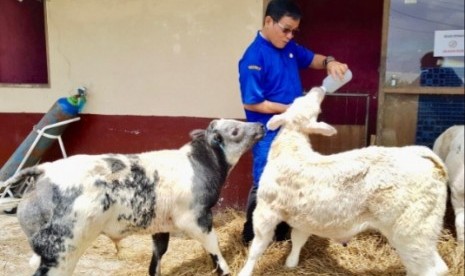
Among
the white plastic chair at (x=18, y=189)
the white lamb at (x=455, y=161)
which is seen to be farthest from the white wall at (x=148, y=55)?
the white lamb at (x=455, y=161)

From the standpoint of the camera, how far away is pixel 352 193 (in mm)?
3086

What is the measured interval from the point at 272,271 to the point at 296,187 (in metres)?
0.94

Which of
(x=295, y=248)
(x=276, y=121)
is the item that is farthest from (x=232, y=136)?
(x=295, y=248)

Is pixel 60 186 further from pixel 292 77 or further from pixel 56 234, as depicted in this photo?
pixel 292 77

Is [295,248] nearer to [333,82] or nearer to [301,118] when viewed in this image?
[301,118]

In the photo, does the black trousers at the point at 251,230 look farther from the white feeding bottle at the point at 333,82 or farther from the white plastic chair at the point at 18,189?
the white plastic chair at the point at 18,189

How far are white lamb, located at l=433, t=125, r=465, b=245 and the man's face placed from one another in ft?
4.63

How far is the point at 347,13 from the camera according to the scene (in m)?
5.04

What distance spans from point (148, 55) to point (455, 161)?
3659 mm

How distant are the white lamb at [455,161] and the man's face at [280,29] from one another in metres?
1.41

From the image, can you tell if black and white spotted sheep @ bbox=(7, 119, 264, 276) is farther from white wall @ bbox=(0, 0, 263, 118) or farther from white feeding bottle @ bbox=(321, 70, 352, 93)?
white wall @ bbox=(0, 0, 263, 118)

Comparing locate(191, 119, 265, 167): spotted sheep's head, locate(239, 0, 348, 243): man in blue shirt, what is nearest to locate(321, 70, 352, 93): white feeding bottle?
locate(239, 0, 348, 243): man in blue shirt

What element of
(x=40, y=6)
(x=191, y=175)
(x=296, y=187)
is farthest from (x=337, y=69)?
(x=40, y=6)

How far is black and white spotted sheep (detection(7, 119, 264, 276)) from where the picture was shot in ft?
10.3
